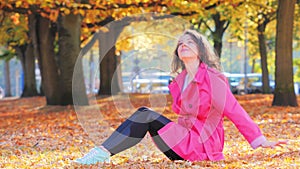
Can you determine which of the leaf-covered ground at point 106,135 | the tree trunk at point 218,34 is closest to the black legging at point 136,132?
the leaf-covered ground at point 106,135

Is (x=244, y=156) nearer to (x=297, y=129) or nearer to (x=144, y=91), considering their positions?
(x=297, y=129)

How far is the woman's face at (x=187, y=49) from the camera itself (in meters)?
5.63

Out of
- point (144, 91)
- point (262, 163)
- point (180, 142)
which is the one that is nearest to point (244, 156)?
point (262, 163)

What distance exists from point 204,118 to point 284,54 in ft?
30.8

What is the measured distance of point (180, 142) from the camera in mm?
5648

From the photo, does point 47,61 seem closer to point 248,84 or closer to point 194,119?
point 194,119

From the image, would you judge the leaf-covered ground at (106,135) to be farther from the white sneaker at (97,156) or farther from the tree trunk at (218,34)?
the tree trunk at (218,34)

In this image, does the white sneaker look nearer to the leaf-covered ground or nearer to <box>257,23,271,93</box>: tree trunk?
the leaf-covered ground

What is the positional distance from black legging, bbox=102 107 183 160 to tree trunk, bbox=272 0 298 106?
9.31 metres

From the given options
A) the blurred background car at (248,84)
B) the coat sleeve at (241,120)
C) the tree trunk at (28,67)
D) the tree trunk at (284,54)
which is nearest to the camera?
the coat sleeve at (241,120)

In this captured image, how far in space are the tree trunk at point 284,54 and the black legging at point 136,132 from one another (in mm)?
9314

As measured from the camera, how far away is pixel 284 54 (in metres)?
14.4

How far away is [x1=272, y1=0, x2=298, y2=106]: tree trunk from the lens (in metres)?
14.4

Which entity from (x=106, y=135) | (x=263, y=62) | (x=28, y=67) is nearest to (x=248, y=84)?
(x=263, y=62)
